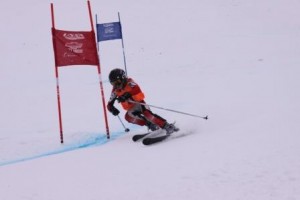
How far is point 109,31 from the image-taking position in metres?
15.7

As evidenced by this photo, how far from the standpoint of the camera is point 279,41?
18.6 meters

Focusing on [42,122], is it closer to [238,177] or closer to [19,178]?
[19,178]

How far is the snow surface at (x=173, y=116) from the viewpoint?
5012mm

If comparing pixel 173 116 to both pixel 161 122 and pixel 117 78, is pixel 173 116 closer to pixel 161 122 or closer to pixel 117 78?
pixel 161 122

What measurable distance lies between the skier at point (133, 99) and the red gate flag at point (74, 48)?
886mm

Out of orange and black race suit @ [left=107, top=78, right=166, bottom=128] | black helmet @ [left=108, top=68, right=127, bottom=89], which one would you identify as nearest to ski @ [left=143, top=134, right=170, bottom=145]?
orange and black race suit @ [left=107, top=78, right=166, bottom=128]

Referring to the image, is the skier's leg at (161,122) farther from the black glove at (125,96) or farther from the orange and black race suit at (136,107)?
the black glove at (125,96)

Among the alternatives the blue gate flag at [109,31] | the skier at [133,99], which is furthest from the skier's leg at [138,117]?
the blue gate flag at [109,31]

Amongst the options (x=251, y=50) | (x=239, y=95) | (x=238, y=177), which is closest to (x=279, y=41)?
(x=251, y=50)

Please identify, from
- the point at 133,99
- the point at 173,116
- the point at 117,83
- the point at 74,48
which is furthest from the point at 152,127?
the point at 74,48

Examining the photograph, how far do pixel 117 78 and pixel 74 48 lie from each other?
1.20 metres

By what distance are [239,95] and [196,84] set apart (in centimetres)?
285

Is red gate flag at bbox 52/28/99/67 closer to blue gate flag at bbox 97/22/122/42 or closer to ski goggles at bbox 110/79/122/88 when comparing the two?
ski goggles at bbox 110/79/122/88

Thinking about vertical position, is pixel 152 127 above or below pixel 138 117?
below
